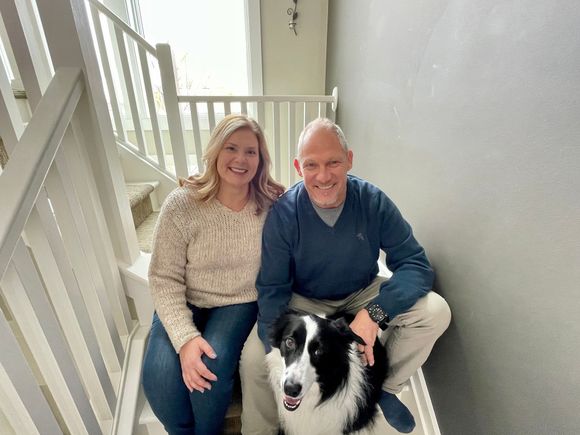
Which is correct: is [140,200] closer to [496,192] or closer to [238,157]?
[238,157]

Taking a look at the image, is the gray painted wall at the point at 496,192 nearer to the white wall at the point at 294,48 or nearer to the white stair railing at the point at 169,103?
the white stair railing at the point at 169,103

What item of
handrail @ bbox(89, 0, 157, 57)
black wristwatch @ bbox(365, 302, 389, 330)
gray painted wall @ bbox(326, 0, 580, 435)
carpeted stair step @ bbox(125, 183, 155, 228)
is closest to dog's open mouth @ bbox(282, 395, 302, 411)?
black wristwatch @ bbox(365, 302, 389, 330)

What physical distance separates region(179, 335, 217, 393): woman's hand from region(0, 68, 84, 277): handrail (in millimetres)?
599

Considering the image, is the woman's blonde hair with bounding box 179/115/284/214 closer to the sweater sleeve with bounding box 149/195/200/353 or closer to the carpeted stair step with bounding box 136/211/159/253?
the sweater sleeve with bounding box 149/195/200/353

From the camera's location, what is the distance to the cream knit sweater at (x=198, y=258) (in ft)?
3.86

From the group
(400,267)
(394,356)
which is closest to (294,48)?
(400,267)

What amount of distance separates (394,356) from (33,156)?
1.31 metres

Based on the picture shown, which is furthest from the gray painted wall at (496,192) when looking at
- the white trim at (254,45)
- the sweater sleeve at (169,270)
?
the white trim at (254,45)

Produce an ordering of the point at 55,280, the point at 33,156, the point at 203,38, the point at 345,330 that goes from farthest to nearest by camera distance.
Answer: the point at 203,38, the point at 345,330, the point at 55,280, the point at 33,156

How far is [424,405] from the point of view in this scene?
4.49 feet

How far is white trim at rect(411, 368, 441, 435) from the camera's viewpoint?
4.31ft

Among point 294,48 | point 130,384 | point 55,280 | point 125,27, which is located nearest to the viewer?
point 55,280

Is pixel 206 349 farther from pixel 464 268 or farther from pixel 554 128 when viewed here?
pixel 554 128

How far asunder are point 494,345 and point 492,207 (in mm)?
423
